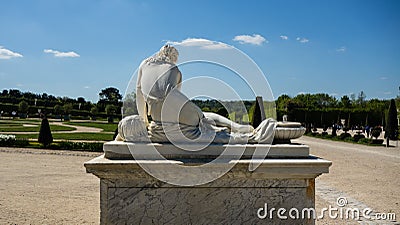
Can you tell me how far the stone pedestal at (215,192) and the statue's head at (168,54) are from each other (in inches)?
48.5

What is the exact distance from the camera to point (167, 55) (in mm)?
4914

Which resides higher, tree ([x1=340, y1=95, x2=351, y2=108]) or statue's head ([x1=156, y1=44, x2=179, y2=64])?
tree ([x1=340, y1=95, x2=351, y2=108])

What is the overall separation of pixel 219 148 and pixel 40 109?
5767 centimetres

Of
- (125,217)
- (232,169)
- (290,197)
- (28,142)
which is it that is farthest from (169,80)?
(28,142)

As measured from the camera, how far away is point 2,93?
2854 inches

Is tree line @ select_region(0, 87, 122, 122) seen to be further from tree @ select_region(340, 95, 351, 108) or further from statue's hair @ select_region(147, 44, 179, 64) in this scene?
statue's hair @ select_region(147, 44, 179, 64)

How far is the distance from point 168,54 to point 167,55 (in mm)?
19

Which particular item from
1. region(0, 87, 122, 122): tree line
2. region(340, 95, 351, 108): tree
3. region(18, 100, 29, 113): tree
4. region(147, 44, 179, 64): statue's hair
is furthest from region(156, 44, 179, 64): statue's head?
region(340, 95, 351, 108): tree

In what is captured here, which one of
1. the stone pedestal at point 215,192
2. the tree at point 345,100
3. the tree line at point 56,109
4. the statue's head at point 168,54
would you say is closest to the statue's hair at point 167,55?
the statue's head at point 168,54

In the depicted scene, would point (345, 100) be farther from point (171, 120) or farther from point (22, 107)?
point (171, 120)

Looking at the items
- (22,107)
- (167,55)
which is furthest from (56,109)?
(167,55)

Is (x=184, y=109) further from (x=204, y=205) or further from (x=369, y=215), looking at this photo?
(x=369, y=215)

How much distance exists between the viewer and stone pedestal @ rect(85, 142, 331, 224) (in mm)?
4270

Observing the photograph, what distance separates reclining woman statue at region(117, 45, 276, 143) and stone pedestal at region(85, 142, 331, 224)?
19 cm
